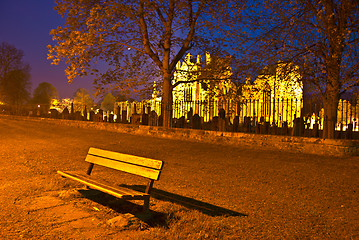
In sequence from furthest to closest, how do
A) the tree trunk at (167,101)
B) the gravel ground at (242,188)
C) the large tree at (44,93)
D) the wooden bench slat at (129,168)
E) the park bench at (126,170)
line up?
the large tree at (44,93) → the tree trunk at (167,101) → the wooden bench slat at (129,168) → the park bench at (126,170) → the gravel ground at (242,188)

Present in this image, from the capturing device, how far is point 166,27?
16.3m

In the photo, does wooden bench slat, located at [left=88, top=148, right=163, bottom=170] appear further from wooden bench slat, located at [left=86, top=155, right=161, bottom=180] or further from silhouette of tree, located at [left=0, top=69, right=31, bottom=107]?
silhouette of tree, located at [left=0, top=69, right=31, bottom=107]

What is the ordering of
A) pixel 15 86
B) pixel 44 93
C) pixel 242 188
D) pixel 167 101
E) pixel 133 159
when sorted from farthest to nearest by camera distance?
pixel 44 93
pixel 15 86
pixel 167 101
pixel 242 188
pixel 133 159

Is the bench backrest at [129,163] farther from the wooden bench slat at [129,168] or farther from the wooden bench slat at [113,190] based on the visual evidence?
the wooden bench slat at [113,190]

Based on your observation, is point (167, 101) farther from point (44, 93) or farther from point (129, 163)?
point (44, 93)

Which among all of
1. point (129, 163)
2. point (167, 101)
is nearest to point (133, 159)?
point (129, 163)

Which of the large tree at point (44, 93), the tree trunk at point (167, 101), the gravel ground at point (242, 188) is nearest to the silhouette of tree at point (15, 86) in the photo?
the large tree at point (44, 93)

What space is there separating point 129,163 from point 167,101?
12471 mm

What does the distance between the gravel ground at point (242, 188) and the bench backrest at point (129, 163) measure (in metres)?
0.67

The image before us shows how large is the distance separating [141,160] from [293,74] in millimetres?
10351

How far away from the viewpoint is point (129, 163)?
4.61 meters

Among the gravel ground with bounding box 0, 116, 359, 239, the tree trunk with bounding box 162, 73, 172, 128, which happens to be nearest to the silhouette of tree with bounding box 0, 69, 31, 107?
the tree trunk with bounding box 162, 73, 172, 128

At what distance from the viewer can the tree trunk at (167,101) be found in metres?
16.2

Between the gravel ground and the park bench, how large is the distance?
1.58 ft
